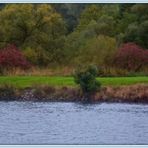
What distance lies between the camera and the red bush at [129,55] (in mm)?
123688

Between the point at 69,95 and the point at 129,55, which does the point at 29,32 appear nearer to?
the point at 69,95

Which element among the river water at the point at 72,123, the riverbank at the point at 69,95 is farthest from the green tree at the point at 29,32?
the river water at the point at 72,123

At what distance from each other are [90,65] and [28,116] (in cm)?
101

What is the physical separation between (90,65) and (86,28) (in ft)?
1.55

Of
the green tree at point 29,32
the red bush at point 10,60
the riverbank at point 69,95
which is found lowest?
the riverbank at point 69,95

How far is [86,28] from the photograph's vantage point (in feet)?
406

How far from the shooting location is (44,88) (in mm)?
123688

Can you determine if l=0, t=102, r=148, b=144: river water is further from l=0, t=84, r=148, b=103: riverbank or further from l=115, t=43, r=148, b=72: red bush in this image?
l=115, t=43, r=148, b=72: red bush

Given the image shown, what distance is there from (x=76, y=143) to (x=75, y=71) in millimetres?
954

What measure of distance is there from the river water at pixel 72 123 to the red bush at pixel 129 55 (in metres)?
0.53

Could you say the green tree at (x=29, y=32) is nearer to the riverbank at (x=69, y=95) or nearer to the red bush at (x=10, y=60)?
the red bush at (x=10, y=60)

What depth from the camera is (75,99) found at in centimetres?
12362

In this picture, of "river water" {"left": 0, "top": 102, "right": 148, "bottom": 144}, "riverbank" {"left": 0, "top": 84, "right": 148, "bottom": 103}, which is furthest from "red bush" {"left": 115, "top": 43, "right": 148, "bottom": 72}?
"river water" {"left": 0, "top": 102, "right": 148, "bottom": 144}

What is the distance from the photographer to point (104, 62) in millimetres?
123688
